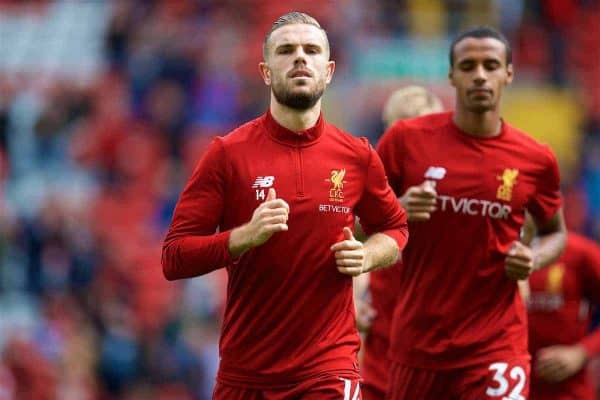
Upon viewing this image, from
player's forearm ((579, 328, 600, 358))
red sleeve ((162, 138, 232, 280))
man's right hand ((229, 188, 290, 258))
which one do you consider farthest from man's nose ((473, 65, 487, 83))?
player's forearm ((579, 328, 600, 358))

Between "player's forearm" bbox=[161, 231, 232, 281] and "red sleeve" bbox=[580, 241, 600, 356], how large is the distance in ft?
11.9

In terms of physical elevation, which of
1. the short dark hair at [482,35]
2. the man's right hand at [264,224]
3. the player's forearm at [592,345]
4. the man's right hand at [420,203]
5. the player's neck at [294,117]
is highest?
the short dark hair at [482,35]

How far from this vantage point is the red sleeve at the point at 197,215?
20.9 ft

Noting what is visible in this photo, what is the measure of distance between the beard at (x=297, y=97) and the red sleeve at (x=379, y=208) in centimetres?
41

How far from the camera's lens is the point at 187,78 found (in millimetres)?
18203

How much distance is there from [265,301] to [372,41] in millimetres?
13135

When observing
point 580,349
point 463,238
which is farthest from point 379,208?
point 580,349

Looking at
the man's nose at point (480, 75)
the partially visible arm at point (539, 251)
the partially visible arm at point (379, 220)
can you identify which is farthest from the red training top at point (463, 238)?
the partially visible arm at point (379, 220)

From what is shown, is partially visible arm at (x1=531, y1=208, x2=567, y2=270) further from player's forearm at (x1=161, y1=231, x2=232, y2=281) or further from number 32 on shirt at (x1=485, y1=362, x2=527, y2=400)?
player's forearm at (x1=161, y1=231, x2=232, y2=281)

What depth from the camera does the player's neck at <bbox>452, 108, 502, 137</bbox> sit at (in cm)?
776

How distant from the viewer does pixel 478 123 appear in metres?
7.77

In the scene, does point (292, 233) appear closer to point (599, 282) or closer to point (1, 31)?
point (599, 282)

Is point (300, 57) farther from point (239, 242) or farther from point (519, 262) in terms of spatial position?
point (519, 262)

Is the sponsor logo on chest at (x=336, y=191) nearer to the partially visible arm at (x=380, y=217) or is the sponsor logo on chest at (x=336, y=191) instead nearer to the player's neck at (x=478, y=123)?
the partially visible arm at (x=380, y=217)
